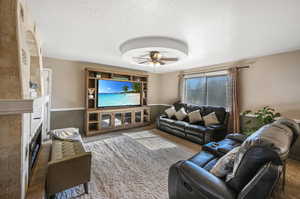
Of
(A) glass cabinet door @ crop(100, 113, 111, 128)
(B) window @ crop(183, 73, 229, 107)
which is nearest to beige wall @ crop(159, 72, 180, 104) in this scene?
(B) window @ crop(183, 73, 229, 107)

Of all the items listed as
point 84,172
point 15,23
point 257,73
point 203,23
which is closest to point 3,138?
point 84,172

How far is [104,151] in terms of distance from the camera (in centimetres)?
280

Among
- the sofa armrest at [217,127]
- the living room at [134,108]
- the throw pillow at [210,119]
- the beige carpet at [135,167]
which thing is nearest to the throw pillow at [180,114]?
the living room at [134,108]

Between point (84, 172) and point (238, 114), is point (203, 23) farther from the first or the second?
point (238, 114)

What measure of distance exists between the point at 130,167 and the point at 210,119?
265cm

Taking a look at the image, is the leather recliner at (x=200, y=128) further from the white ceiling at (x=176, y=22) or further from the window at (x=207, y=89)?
the white ceiling at (x=176, y=22)

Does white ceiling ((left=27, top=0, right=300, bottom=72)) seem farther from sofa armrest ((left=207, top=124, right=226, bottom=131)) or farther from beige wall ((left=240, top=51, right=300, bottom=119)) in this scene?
sofa armrest ((left=207, top=124, right=226, bottom=131))

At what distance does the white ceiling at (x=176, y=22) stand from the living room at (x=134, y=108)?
17 millimetres

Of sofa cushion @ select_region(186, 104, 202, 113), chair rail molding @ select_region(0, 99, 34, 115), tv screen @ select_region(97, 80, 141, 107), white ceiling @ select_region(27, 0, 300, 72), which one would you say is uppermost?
white ceiling @ select_region(27, 0, 300, 72)

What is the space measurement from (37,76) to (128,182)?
229cm

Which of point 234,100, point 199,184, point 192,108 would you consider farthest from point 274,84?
point 199,184

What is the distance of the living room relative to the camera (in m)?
1.05

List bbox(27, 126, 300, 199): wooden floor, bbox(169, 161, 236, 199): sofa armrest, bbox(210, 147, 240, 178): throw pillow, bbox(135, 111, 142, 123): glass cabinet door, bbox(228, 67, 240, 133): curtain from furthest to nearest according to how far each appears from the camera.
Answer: bbox(135, 111, 142, 123): glass cabinet door, bbox(228, 67, 240, 133): curtain, bbox(27, 126, 300, 199): wooden floor, bbox(210, 147, 240, 178): throw pillow, bbox(169, 161, 236, 199): sofa armrest

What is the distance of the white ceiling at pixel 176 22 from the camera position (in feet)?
4.60
